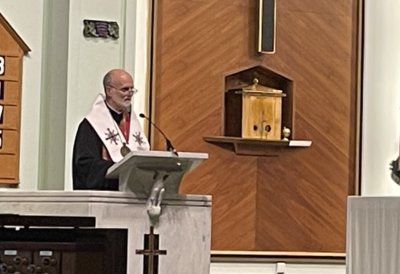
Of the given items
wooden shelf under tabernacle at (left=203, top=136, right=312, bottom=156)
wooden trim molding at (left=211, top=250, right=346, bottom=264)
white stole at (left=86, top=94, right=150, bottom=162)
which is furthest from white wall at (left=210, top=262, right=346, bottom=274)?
white stole at (left=86, top=94, right=150, bottom=162)

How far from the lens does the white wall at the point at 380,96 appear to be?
26.1ft

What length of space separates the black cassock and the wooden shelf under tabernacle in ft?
7.60

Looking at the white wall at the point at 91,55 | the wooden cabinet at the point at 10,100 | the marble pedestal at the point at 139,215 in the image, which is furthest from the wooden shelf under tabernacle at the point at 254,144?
the marble pedestal at the point at 139,215

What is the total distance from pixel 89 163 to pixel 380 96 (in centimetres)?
350

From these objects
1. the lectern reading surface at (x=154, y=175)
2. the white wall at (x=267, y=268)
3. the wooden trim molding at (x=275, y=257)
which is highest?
the lectern reading surface at (x=154, y=175)

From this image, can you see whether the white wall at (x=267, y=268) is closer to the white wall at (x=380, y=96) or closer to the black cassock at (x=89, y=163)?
the white wall at (x=380, y=96)

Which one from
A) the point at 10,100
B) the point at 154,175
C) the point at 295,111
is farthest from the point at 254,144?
the point at 154,175

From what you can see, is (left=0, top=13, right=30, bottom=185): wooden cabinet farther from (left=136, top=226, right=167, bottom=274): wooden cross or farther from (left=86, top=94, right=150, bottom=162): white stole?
(left=136, top=226, right=167, bottom=274): wooden cross

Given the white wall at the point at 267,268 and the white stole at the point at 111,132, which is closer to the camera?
the white stole at the point at 111,132

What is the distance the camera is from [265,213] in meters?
7.78

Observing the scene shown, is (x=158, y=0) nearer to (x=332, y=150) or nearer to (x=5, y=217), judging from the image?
(x=332, y=150)

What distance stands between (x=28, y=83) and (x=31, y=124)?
310 mm

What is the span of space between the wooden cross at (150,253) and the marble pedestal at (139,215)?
0.02 metres

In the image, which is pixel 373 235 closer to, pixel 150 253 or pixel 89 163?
pixel 150 253
